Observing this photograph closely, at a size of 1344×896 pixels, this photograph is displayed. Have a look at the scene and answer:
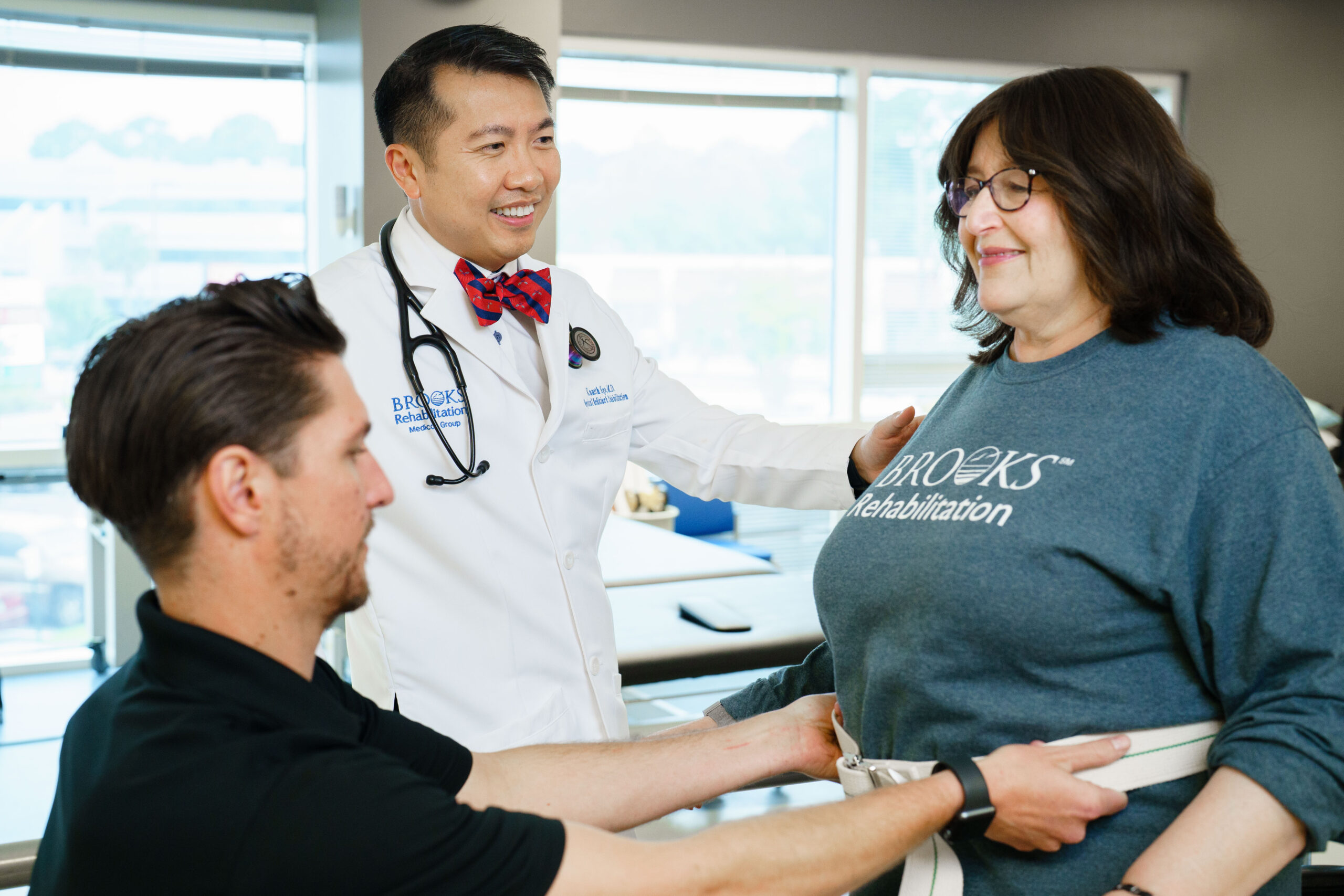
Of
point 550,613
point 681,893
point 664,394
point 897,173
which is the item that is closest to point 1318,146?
point 897,173

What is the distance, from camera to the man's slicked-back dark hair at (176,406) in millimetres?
918

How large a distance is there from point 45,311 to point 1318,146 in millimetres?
6595

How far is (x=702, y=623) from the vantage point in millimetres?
2498

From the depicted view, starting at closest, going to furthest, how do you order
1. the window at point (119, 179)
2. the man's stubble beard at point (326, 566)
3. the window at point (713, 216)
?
the man's stubble beard at point (326, 566) → the window at point (119, 179) → the window at point (713, 216)

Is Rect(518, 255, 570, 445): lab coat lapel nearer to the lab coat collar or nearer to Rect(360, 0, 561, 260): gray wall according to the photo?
the lab coat collar

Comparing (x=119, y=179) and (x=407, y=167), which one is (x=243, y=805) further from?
(x=119, y=179)

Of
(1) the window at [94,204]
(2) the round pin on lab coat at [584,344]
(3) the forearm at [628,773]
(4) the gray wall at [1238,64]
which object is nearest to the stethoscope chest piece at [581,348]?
(2) the round pin on lab coat at [584,344]

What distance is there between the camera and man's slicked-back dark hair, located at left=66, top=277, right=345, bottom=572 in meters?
0.92

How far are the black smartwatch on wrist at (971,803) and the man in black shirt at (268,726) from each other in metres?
0.01

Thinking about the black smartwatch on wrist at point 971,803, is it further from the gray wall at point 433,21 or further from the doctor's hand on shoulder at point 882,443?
the gray wall at point 433,21

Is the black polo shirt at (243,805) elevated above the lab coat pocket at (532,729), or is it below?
above

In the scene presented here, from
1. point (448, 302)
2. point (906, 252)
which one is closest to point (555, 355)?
point (448, 302)

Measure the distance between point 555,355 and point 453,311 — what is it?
0.59 ft

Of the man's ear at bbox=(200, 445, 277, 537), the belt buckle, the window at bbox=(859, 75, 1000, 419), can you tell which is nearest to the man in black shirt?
the man's ear at bbox=(200, 445, 277, 537)
